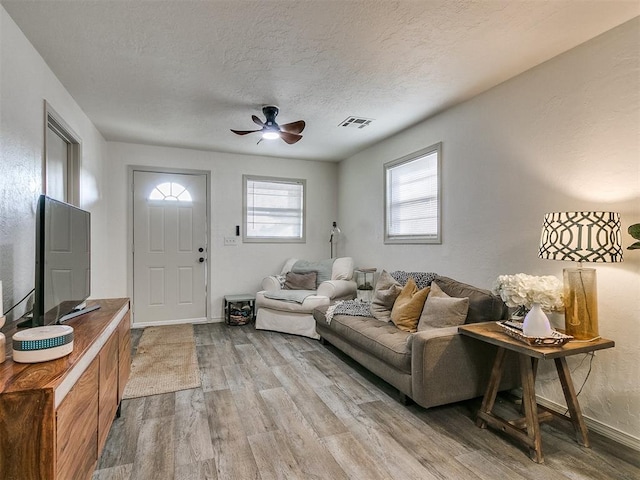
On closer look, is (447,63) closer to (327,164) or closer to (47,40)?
(47,40)

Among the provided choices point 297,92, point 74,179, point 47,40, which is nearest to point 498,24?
point 297,92

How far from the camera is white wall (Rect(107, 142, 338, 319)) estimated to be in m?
4.54

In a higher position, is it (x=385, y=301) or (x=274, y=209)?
(x=274, y=209)

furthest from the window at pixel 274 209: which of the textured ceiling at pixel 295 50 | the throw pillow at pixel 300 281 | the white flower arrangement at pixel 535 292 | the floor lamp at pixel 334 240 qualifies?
the white flower arrangement at pixel 535 292

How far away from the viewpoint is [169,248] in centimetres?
480

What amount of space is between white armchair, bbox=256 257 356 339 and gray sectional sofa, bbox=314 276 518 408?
54.1 inches

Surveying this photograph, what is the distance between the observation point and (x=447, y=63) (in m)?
2.50


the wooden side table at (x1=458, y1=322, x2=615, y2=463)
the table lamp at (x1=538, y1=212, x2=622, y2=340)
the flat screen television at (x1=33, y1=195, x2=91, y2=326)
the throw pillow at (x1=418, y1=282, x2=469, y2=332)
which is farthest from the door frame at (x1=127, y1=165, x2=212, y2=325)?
the table lamp at (x1=538, y1=212, x2=622, y2=340)

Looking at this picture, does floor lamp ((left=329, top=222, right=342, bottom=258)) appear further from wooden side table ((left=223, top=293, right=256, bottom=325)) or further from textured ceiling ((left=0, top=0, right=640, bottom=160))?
textured ceiling ((left=0, top=0, right=640, bottom=160))

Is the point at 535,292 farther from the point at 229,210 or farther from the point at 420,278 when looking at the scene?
the point at 229,210

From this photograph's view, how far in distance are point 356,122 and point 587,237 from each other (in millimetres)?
2470

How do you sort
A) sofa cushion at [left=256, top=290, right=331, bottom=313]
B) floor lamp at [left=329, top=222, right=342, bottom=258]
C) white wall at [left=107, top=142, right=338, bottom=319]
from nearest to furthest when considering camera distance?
sofa cushion at [left=256, top=290, right=331, bottom=313], white wall at [left=107, top=142, right=338, bottom=319], floor lamp at [left=329, top=222, right=342, bottom=258]

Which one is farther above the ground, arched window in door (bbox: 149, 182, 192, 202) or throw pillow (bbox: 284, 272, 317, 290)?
arched window in door (bbox: 149, 182, 192, 202)

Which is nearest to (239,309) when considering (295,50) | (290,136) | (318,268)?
(318,268)
